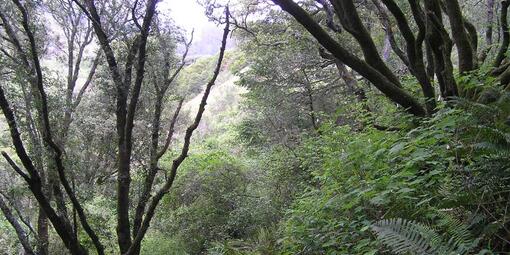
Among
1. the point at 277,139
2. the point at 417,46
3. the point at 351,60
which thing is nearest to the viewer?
the point at 351,60

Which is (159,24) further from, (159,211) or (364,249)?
(159,211)

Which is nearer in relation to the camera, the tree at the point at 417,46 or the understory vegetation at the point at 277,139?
the understory vegetation at the point at 277,139

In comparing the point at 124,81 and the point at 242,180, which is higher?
the point at 124,81

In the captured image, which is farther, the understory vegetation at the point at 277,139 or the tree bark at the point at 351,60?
the tree bark at the point at 351,60

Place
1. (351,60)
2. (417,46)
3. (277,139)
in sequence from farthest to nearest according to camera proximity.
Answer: (277,139), (417,46), (351,60)

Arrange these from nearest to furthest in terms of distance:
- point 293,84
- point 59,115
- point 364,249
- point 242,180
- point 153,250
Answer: point 364,249 → point 59,115 → point 153,250 → point 242,180 → point 293,84

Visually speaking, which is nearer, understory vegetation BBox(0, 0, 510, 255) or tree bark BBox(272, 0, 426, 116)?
understory vegetation BBox(0, 0, 510, 255)

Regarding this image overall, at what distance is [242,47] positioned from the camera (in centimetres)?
1364

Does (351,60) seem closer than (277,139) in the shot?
Yes

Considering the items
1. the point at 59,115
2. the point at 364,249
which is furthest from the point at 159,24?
the point at 364,249

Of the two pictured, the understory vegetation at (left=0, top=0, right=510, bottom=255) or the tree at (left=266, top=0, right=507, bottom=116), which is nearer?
the understory vegetation at (left=0, top=0, right=510, bottom=255)

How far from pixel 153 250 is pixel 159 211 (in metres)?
1.51

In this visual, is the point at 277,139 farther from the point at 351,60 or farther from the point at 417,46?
the point at 351,60

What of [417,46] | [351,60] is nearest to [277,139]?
[417,46]
